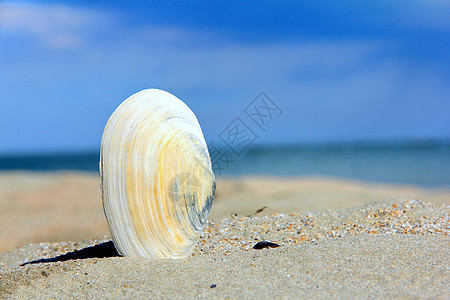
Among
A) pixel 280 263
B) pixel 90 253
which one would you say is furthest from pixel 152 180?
pixel 90 253

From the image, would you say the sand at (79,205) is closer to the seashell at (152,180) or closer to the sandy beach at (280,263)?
the sandy beach at (280,263)

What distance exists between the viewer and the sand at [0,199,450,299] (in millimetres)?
3143

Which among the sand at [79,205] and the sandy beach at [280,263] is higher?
the sandy beach at [280,263]

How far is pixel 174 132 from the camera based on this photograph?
4398 mm

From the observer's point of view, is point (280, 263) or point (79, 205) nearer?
point (280, 263)

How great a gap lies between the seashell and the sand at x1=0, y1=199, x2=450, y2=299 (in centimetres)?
26

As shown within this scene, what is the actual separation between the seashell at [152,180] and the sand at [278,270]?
257 mm

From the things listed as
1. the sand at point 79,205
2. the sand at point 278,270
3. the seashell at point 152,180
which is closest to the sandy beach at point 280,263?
the sand at point 278,270

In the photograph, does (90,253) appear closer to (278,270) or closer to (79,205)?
(278,270)

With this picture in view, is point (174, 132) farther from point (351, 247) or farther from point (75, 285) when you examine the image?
point (351, 247)

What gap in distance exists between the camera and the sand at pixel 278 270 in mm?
3143

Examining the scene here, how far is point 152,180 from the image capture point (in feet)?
13.6

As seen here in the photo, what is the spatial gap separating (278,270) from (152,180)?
4.90ft

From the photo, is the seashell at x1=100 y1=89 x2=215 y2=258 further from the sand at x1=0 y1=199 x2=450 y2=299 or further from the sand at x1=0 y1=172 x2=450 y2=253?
the sand at x1=0 y1=172 x2=450 y2=253
